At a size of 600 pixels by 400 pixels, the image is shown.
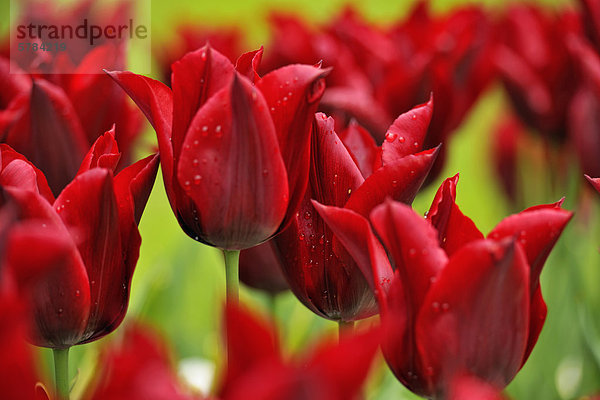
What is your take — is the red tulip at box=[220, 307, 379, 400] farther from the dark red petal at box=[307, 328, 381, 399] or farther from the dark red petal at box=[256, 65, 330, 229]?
the dark red petal at box=[256, 65, 330, 229]

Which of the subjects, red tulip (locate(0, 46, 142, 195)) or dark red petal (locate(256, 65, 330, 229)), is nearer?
dark red petal (locate(256, 65, 330, 229))

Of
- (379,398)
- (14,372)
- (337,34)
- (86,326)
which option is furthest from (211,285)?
(14,372)

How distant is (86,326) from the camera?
44 centimetres

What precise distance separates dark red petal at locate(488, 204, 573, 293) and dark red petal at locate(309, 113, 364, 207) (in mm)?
95

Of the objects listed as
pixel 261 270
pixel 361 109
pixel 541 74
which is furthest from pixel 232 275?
pixel 541 74

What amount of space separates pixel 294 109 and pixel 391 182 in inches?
2.5

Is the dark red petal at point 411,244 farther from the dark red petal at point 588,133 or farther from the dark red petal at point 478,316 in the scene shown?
the dark red petal at point 588,133

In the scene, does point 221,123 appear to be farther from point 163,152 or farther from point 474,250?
point 474,250

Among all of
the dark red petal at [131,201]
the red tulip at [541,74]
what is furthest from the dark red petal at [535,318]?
the red tulip at [541,74]

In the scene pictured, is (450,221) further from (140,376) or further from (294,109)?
(140,376)

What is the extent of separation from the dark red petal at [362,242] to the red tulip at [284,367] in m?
0.10

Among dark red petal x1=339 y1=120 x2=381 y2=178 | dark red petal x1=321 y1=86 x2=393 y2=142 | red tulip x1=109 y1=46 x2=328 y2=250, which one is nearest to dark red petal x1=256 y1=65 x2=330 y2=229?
red tulip x1=109 y1=46 x2=328 y2=250

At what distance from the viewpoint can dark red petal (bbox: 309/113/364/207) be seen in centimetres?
47

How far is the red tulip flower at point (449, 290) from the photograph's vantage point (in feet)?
1.24
